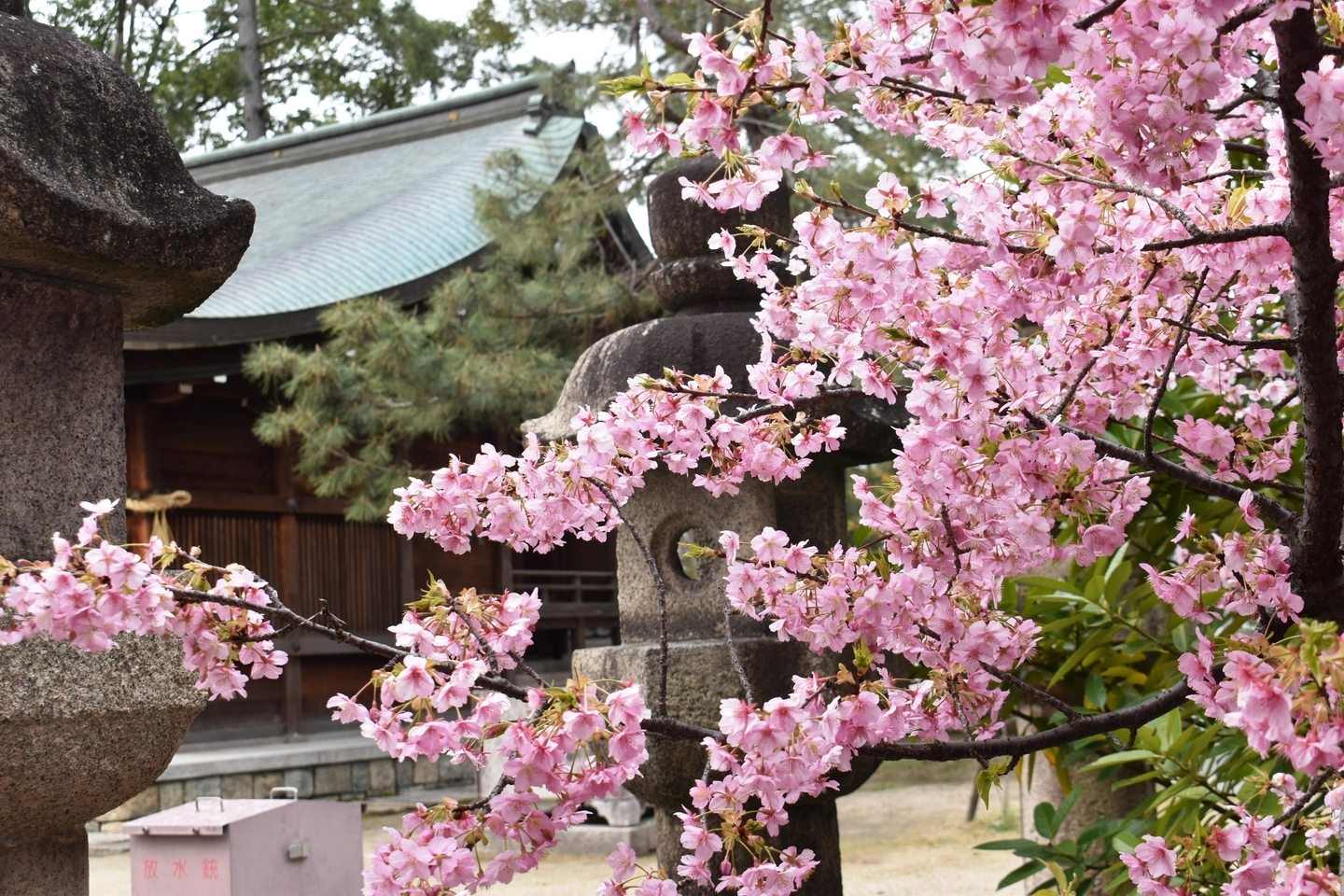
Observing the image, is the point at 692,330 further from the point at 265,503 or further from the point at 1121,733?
the point at 265,503

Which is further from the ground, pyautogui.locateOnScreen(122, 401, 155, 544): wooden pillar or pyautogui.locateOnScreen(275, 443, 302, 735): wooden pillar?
pyautogui.locateOnScreen(122, 401, 155, 544): wooden pillar

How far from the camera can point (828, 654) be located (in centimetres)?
264

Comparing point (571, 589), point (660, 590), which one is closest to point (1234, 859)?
point (660, 590)

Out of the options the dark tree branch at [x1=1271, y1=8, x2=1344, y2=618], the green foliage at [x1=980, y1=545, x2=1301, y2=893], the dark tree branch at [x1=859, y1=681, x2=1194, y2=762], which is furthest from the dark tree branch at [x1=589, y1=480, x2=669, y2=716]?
the green foliage at [x1=980, y1=545, x2=1301, y2=893]

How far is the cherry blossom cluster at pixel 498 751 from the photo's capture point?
1.43 metres

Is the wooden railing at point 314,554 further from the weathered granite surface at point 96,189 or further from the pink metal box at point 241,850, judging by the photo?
the weathered granite surface at point 96,189

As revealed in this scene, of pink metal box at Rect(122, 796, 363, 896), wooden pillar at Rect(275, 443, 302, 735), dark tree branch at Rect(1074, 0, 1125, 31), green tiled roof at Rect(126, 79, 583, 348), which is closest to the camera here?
dark tree branch at Rect(1074, 0, 1125, 31)

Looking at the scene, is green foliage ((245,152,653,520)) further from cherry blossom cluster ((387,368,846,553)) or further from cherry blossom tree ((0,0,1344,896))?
cherry blossom tree ((0,0,1344,896))

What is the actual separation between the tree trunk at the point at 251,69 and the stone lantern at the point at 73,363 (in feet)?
57.7

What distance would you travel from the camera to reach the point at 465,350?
24.8ft

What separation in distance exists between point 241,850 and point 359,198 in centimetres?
1061

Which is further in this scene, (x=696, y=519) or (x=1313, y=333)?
(x=696, y=519)

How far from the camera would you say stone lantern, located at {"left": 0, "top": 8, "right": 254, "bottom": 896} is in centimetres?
168

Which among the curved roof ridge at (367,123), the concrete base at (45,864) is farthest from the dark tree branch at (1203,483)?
the curved roof ridge at (367,123)
